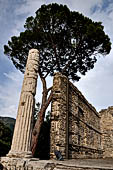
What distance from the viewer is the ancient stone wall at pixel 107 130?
12.8 meters

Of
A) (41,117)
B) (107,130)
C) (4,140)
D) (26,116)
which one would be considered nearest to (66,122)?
(41,117)

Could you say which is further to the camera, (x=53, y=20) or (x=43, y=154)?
(x=53, y=20)

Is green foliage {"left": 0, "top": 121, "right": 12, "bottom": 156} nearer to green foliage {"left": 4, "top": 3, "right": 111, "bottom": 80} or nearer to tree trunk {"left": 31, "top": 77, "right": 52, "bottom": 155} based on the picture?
tree trunk {"left": 31, "top": 77, "right": 52, "bottom": 155}

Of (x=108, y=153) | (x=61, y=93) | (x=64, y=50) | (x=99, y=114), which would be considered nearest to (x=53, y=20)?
(x=64, y=50)

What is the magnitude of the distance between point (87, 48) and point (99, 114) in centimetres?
640

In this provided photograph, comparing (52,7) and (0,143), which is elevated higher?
(52,7)

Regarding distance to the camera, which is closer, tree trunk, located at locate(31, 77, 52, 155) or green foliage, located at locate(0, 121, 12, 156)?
tree trunk, located at locate(31, 77, 52, 155)

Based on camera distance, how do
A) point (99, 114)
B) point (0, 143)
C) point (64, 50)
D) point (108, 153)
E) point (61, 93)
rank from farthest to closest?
point (99, 114), point (108, 153), point (64, 50), point (0, 143), point (61, 93)

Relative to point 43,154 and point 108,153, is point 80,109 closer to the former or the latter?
point 43,154

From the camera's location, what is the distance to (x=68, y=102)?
723 centimetres

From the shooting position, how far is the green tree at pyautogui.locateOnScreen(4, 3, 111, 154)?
32.2 ft

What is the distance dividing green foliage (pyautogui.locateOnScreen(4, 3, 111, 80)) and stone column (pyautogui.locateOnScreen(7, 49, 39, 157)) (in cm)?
524

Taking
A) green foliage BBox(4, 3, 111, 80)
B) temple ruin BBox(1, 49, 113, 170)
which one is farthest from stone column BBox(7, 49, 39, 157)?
green foliage BBox(4, 3, 111, 80)

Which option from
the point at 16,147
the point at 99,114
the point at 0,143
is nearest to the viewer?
the point at 16,147
